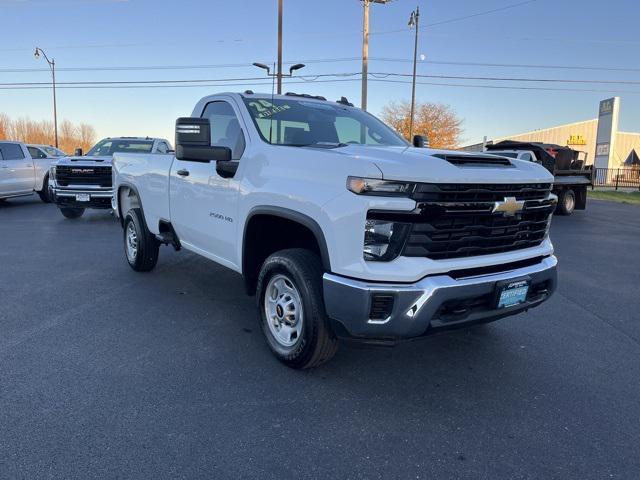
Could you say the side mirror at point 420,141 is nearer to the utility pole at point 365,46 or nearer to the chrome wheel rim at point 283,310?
the chrome wheel rim at point 283,310

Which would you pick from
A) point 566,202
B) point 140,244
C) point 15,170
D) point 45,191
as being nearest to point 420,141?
point 140,244

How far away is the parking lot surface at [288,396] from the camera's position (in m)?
2.56

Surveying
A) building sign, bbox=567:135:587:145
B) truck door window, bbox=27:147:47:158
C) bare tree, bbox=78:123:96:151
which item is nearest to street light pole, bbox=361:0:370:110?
truck door window, bbox=27:147:47:158

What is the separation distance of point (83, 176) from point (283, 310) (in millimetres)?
9443

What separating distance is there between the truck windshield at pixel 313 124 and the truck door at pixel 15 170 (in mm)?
12632

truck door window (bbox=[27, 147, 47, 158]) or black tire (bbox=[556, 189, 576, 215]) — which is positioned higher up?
truck door window (bbox=[27, 147, 47, 158])

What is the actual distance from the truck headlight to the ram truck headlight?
0.16 m

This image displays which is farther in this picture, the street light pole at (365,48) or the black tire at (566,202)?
the street light pole at (365,48)

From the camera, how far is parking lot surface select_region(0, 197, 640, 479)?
256cm

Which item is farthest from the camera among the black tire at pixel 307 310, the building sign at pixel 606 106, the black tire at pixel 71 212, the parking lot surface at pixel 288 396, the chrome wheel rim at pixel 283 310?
the building sign at pixel 606 106

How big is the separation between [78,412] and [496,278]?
2.66 m

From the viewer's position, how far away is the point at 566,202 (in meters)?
15.0

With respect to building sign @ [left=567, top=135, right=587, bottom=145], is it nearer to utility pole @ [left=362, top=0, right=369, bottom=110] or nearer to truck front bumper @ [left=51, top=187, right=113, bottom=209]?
utility pole @ [left=362, top=0, right=369, bottom=110]

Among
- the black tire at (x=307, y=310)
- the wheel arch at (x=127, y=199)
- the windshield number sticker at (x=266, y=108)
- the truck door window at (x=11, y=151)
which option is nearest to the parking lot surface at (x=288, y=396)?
the black tire at (x=307, y=310)
